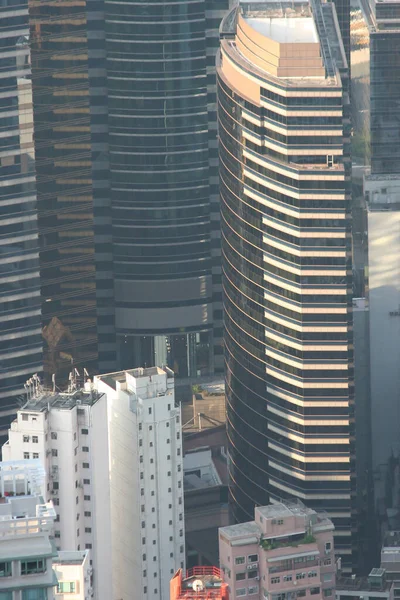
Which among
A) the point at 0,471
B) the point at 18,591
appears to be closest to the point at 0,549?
the point at 18,591

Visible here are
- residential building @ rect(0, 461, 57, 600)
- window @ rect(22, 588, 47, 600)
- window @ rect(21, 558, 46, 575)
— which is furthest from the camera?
window @ rect(21, 558, 46, 575)

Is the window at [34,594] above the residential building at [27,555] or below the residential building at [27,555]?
below

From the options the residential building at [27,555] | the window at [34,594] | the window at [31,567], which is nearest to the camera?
the residential building at [27,555]

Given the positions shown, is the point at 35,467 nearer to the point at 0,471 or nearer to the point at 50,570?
the point at 0,471

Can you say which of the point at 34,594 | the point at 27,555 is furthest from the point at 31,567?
the point at 34,594

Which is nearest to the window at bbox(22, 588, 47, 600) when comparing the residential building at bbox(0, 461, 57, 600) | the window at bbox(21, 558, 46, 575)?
the residential building at bbox(0, 461, 57, 600)

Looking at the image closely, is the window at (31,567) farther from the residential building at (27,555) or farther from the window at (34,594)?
the window at (34,594)

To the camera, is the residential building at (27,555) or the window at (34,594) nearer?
the residential building at (27,555)

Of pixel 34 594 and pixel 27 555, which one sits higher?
pixel 27 555

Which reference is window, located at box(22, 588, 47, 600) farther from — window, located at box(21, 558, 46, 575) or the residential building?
window, located at box(21, 558, 46, 575)

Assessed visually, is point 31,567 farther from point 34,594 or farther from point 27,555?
point 34,594

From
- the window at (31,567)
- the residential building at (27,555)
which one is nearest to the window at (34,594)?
the residential building at (27,555)
